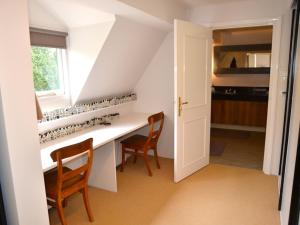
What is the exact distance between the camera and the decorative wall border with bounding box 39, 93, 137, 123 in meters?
2.54

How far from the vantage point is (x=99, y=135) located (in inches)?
104

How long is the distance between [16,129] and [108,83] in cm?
180

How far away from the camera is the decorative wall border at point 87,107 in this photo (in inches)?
99.8

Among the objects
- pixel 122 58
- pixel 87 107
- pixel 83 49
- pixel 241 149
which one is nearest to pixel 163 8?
pixel 122 58

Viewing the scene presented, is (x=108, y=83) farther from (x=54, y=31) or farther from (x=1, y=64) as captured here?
Result: (x=1, y=64)

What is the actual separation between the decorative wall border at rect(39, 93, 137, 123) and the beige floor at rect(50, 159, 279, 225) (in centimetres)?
95

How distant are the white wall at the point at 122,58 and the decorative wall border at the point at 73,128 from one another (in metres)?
0.30

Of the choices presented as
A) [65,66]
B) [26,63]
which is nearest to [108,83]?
[65,66]

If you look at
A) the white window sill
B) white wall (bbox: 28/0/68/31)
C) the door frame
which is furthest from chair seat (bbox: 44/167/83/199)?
the door frame

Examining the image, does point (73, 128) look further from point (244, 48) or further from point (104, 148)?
point (244, 48)

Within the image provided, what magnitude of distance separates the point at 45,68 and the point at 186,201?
2102mm

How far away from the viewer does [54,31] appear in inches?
98.1

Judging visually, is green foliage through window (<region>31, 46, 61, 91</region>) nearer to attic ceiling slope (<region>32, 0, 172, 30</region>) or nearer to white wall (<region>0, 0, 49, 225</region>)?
attic ceiling slope (<region>32, 0, 172, 30</region>)

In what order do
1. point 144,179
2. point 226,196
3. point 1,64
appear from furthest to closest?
point 144,179
point 226,196
point 1,64
